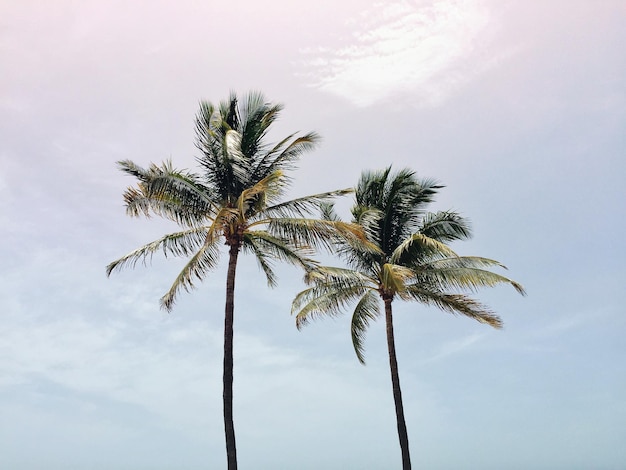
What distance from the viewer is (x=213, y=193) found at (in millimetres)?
21016

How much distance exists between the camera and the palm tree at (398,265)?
73.8 ft

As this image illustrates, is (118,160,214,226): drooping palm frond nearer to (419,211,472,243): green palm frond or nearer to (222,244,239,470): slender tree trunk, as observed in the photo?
(222,244,239,470): slender tree trunk

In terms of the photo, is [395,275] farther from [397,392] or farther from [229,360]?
[229,360]

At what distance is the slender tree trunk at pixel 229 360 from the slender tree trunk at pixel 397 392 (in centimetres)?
616

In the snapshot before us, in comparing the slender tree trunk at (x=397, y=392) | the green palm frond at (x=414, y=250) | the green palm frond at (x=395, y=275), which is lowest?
the slender tree trunk at (x=397, y=392)

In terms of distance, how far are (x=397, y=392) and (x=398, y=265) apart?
437 cm

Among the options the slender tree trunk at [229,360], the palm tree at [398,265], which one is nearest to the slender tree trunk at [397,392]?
the palm tree at [398,265]

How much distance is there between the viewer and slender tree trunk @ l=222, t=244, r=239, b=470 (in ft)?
59.3

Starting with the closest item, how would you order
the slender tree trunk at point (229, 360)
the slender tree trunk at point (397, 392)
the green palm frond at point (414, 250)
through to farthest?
the slender tree trunk at point (229, 360) → the slender tree trunk at point (397, 392) → the green palm frond at point (414, 250)

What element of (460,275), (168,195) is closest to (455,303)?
(460,275)

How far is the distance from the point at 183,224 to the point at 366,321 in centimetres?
807

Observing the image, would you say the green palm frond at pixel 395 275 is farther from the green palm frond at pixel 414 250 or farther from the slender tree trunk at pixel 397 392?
the slender tree trunk at pixel 397 392

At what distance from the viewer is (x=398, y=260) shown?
23.1 meters

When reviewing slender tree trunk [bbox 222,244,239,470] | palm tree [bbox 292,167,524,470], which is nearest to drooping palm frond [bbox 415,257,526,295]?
palm tree [bbox 292,167,524,470]
